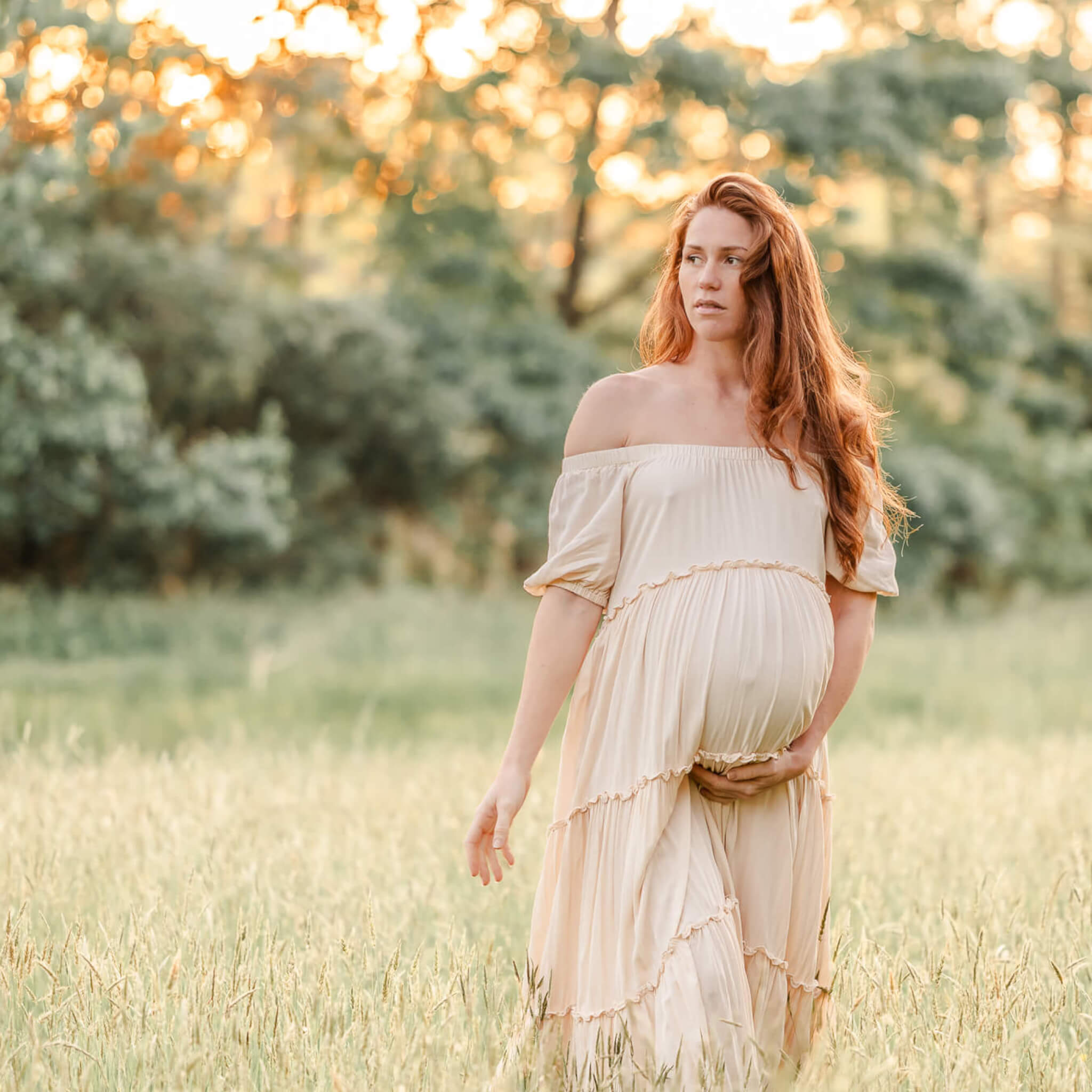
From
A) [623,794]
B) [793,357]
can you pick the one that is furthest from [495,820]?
[793,357]

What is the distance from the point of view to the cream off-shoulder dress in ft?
8.61

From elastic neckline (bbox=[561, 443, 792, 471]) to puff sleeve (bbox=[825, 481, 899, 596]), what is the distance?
0.26 meters

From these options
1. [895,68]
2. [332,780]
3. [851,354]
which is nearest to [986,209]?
[895,68]

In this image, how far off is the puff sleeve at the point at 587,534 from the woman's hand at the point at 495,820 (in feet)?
1.38

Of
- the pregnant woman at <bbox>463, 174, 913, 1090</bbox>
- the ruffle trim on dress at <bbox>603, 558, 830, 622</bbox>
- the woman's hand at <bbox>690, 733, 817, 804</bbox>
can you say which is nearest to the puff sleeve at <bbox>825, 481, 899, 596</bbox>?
the pregnant woman at <bbox>463, 174, 913, 1090</bbox>

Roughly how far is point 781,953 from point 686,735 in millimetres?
555

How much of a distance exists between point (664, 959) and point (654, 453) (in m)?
1.05

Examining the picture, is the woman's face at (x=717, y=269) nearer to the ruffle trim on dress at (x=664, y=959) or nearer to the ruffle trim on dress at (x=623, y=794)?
the ruffle trim on dress at (x=623, y=794)

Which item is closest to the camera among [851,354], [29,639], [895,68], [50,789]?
[851,354]

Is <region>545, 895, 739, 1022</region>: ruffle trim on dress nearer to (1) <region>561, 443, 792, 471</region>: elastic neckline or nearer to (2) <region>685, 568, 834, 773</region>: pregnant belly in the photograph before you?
(2) <region>685, 568, 834, 773</region>: pregnant belly

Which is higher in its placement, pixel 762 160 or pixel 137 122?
pixel 762 160

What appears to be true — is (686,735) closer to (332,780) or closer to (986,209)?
(332,780)

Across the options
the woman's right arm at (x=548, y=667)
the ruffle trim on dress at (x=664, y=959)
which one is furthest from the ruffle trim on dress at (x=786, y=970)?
the woman's right arm at (x=548, y=667)

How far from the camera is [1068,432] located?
834 inches
